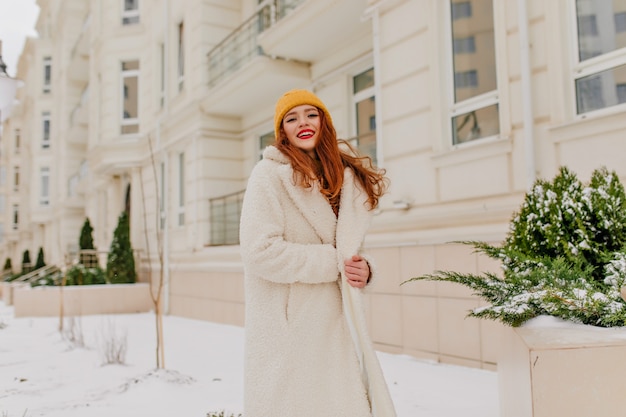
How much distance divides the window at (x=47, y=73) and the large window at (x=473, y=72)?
2872cm

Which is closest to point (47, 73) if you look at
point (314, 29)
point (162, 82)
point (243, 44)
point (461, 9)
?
point (162, 82)

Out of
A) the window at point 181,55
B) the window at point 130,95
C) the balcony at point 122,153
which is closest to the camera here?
the window at point 181,55

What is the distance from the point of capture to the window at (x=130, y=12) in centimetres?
1523

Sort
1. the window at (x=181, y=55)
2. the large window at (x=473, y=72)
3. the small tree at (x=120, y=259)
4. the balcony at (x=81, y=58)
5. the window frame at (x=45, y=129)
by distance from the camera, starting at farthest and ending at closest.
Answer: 1. the window frame at (x=45, y=129)
2. the balcony at (x=81, y=58)
3. the small tree at (x=120, y=259)
4. the window at (x=181, y=55)
5. the large window at (x=473, y=72)

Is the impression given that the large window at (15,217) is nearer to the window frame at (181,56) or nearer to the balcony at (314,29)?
the window frame at (181,56)

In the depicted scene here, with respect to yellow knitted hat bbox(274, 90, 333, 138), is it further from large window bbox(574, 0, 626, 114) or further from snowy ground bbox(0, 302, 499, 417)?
large window bbox(574, 0, 626, 114)

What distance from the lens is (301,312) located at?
1.97m

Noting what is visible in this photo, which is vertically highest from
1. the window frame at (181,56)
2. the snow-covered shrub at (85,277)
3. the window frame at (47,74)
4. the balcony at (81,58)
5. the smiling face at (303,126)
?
the window frame at (47,74)

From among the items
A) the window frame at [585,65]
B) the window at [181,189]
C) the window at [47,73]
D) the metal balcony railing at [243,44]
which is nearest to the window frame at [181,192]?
the window at [181,189]

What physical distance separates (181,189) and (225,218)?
2.45 metres

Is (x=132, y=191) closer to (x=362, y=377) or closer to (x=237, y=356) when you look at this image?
(x=237, y=356)

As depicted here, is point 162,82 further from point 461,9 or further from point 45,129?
point 45,129

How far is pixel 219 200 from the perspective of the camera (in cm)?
1096

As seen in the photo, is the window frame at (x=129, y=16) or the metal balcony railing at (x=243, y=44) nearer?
the metal balcony railing at (x=243, y=44)
